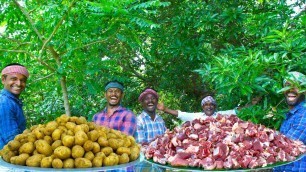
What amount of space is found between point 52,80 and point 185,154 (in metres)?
3.08

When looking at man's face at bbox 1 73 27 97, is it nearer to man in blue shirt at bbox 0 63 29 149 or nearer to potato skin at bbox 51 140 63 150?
man in blue shirt at bbox 0 63 29 149

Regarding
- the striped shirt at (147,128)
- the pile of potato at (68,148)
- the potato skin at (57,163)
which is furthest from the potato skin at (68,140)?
the striped shirt at (147,128)

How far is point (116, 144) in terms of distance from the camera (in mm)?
2160

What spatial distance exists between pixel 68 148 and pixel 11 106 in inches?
36.6

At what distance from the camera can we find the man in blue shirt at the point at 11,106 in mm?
2617

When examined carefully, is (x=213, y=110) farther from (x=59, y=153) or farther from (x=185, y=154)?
(x=59, y=153)

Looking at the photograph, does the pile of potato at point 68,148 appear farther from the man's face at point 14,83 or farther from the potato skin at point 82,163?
the man's face at point 14,83

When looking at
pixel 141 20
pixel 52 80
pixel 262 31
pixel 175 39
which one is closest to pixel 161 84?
pixel 175 39

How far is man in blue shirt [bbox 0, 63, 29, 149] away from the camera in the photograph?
2.62 meters

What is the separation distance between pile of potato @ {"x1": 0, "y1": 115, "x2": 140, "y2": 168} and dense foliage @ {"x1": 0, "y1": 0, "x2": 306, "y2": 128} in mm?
1284

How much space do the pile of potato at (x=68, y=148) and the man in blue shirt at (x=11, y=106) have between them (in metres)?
0.47

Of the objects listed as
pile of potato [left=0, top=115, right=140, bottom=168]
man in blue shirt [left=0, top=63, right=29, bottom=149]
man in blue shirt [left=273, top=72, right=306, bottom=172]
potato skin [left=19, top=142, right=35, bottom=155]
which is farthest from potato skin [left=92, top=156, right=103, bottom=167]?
man in blue shirt [left=273, top=72, right=306, bottom=172]

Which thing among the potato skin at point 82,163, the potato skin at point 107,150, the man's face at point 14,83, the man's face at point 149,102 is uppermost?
the man's face at point 14,83

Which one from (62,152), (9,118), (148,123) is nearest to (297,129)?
(148,123)
